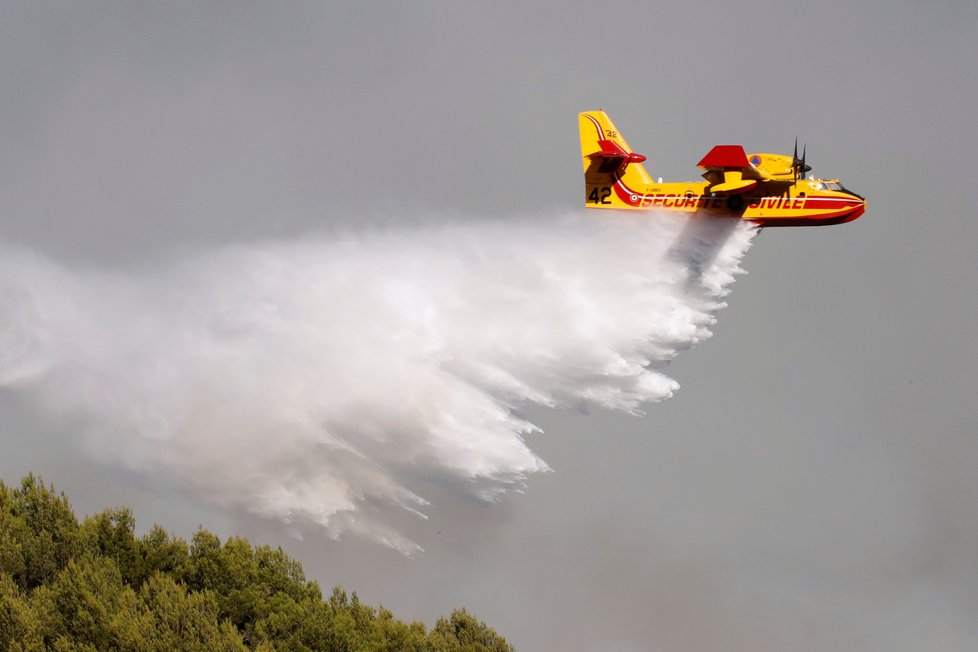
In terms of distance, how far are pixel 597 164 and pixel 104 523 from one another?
16.1 m

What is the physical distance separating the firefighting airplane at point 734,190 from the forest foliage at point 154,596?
1268 cm

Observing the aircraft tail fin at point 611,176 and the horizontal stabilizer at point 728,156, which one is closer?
the horizontal stabilizer at point 728,156

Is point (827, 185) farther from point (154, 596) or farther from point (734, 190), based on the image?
point (154, 596)

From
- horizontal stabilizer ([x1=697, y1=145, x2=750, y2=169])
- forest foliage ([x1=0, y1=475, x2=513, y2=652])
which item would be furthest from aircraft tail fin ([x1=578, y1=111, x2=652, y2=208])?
forest foliage ([x1=0, y1=475, x2=513, y2=652])

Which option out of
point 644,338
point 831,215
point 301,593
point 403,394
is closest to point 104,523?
point 301,593

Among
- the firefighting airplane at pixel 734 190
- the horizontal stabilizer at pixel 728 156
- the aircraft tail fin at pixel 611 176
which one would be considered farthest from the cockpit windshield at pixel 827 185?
the aircraft tail fin at pixel 611 176

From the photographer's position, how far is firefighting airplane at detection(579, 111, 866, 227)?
1609 inches

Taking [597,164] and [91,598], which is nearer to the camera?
[91,598]

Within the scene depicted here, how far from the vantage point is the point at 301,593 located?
42719mm

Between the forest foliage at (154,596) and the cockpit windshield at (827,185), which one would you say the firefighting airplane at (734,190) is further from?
the forest foliage at (154,596)

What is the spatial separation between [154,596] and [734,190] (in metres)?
17.6

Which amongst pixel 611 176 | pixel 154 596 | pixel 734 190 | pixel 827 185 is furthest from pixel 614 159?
Answer: pixel 154 596

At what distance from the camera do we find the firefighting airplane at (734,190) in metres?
40.9

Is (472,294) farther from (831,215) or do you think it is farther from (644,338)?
(831,215)
